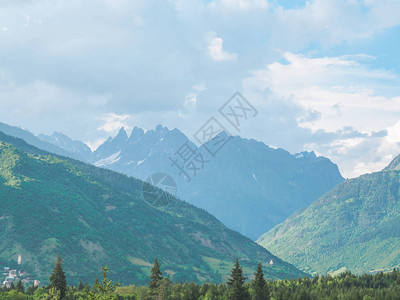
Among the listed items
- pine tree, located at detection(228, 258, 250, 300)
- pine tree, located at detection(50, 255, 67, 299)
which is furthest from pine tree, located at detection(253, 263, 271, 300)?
pine tree, located at detection(50, 255, 67, 299)

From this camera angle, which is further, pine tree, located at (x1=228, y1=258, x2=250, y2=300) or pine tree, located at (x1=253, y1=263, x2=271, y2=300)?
pine tree, located at (x1=253, y1=263, x2=271, y2=300)

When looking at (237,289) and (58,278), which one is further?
(58,278)

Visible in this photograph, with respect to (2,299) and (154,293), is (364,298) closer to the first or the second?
(154,293)

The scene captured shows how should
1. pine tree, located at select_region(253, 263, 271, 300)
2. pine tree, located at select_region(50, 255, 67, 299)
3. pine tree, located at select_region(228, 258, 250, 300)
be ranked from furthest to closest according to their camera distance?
pine tree, located at select_region(50, 255, 67, 299), pine tree, located at select_region(253, 263, 271, 300), pine tree, located at select_region(228, 258, 250, 300)

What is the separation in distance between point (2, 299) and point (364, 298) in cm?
14063

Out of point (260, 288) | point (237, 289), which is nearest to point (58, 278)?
point (237, 289)

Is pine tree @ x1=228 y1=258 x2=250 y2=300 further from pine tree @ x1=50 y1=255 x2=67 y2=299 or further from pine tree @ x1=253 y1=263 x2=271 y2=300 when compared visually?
pine tree @ x1=50 y1=255 x2=67 y2=299

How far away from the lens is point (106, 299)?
307 ft

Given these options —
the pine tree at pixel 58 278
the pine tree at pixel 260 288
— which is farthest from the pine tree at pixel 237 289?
the pine tree at pixel 58 278

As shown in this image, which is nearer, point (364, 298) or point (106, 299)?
point (106, 299)

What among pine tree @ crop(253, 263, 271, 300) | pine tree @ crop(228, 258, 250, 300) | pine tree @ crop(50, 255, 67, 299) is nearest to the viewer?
pine tree @ crop(228, 258, 250, 300)

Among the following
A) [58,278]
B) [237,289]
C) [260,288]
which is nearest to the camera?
[237,289]

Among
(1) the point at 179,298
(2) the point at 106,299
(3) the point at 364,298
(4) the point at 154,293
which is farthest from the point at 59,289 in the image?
(3) the point at 364,298

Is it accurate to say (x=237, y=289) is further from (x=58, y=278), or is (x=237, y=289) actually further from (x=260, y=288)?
(x=58, y=278)
